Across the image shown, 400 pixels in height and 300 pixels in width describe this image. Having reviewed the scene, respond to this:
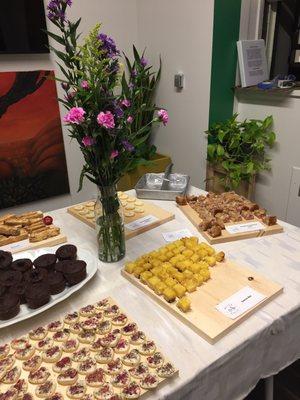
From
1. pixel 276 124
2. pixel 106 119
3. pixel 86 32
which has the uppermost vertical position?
pixel 86 32

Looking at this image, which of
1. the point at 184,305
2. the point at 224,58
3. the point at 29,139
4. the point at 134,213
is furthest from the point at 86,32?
the point at 184,305

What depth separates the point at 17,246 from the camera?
1.32 meters

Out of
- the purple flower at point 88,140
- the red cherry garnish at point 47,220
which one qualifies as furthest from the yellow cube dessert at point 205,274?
the red cherry garnish at point 47,220

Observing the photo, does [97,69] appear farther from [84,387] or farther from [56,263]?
[84,387]

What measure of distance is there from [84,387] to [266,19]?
8.93 ft

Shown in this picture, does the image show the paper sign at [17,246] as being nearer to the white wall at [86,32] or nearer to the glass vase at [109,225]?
the glass vase at [109,225]

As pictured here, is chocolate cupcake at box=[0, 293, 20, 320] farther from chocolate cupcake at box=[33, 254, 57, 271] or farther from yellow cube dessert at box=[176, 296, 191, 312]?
yellow cube dessert at box=[176, 296, 191, 312]

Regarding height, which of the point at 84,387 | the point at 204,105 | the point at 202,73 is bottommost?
the point at 84,387

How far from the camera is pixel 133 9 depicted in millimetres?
2842

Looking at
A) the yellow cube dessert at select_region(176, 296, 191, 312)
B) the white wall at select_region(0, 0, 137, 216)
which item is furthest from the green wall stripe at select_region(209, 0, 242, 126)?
the yellow cube dessert at select_region(176, 296, 191, 312)

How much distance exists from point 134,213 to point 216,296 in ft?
2.28

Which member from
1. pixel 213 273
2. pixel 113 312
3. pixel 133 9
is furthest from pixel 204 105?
pixel 113 312

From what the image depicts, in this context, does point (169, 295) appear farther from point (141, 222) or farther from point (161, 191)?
point (161, 191)

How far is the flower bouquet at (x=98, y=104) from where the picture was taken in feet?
3.06
